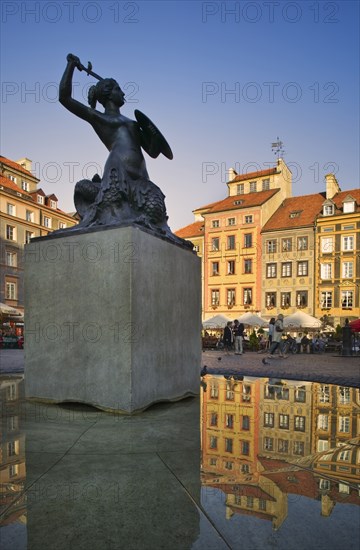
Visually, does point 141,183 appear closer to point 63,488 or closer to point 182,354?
point 182,354

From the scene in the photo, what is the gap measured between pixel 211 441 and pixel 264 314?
4415cm

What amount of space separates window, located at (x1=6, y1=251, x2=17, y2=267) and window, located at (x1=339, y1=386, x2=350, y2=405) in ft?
134

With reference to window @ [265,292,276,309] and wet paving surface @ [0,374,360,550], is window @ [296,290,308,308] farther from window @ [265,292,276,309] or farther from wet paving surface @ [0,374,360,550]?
wet paving surface @ [0,374,360,550]

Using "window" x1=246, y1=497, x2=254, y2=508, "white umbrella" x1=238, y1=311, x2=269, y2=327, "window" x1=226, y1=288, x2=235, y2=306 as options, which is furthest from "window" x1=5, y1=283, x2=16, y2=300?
"window" x1=246, y1=497, x2=254, y2=508

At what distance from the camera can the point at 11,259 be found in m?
42.8

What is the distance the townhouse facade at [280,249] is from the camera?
42.6m

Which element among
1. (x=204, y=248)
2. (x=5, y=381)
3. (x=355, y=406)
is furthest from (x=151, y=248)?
(x=204, y=248)

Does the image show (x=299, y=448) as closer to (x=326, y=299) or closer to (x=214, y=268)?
(x=326, y=299)

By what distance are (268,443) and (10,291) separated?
43.1 metres

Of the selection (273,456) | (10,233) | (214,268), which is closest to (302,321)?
(214,268)

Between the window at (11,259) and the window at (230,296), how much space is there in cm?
2409

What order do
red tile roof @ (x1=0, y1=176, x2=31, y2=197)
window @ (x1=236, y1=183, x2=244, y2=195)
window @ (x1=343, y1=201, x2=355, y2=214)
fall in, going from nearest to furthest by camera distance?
window @ (x1=343, y1=201, x2=355, y2=214)
red tile roof @ (x1=0, y1=176, x2=31, y2=197)
window @ (x1=236, y1=183, x2=244, y2=195)

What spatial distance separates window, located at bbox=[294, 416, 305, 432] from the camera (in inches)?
150

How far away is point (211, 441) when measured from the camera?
3.28 metres
